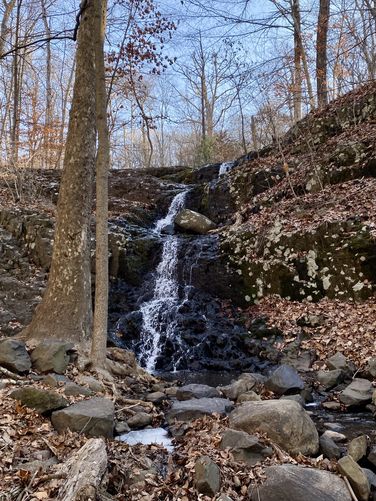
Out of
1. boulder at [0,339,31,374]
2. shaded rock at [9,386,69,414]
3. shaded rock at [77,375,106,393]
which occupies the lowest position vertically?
shaded rock at [77,375,106,393]

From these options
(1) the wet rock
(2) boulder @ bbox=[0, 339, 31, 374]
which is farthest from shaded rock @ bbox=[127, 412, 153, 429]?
(2) boulder @ bbox=[0, 339, 31, 374]

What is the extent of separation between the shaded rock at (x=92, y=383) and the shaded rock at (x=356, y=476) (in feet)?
9.72

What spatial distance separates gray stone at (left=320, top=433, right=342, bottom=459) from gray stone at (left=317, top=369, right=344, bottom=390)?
7.36 ft

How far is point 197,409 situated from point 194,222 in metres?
8.35

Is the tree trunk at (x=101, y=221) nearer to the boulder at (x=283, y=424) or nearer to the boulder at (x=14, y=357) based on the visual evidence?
the boulder at (x=14, y=357)

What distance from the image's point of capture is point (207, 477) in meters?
3.32

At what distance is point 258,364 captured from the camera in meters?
8.07

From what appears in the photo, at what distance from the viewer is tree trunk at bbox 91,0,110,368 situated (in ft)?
19.9

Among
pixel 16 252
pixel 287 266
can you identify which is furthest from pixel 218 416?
pixel 16 252

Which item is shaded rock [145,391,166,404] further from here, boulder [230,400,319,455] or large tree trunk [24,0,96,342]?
boulder [230,400,319,455]

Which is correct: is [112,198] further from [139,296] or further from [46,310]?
[46,310]

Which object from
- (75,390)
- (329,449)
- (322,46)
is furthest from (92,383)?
(322,46)

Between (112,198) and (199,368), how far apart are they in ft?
27.9

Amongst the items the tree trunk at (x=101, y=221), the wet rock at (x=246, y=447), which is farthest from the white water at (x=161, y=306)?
the wet rock at (x=246, y=447)
